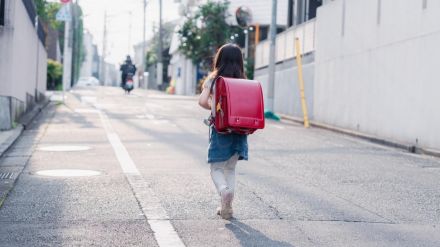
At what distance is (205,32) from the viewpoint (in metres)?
51.7

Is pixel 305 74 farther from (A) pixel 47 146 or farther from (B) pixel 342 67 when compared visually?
(A) pixel 47 146

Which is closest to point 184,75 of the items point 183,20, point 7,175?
point 183,20

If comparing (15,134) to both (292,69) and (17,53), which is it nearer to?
(17,53)

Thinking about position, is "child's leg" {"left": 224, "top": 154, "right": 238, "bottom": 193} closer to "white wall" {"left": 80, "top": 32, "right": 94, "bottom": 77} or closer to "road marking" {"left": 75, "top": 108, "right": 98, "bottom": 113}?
"road marking" {"left": 75, "top": 108, "right": 98, "bottom": 113}

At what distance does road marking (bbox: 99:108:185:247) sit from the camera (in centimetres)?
586

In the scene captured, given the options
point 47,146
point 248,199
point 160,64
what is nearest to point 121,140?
point 47,146

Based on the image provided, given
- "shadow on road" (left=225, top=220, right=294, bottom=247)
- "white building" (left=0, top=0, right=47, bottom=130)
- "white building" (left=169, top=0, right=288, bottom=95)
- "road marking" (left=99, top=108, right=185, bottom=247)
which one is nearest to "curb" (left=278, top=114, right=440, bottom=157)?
"road marking" (left=99, top=108, right=185, bottom=247)

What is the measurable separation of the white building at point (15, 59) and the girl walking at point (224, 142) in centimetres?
1017

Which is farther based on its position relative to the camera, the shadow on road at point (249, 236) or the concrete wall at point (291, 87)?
the concrete wall at point (291, 87)

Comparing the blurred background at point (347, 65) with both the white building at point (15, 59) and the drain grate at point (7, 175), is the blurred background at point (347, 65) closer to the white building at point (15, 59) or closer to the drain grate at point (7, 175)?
the white building at point (15, 59)

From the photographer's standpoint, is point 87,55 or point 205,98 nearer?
point 205,98

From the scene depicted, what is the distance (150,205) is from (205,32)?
44.8 metres

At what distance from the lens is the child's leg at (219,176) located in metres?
6.92

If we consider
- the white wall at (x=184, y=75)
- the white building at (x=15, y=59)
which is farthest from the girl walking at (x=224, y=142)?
the white wall at (x=184, y=75)
